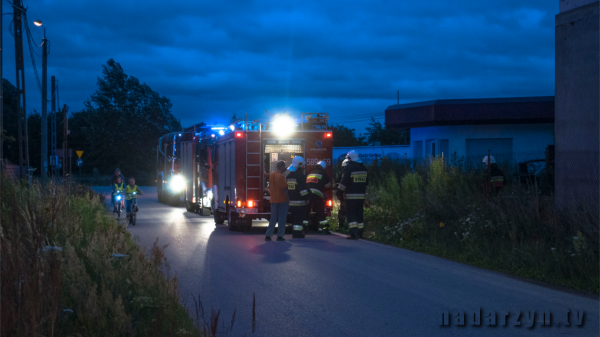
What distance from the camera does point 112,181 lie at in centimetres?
1984

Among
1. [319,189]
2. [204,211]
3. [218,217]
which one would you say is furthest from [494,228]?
[204,211]

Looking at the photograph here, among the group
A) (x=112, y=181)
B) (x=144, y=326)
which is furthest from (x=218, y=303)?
(x=112, y=181)

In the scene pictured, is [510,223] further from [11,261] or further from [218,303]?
[11,261]

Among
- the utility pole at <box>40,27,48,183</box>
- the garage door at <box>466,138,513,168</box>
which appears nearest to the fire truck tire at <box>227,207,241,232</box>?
the utility pole at <box>40,27,48,183</box>

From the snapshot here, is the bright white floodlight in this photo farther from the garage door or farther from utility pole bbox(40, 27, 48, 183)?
the garage door

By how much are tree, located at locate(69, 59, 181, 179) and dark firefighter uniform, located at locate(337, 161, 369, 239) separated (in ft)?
201

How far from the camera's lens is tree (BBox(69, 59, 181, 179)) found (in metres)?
75.3

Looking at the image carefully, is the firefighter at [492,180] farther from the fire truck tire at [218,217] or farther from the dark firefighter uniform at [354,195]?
the fire truck tire at [218,217]

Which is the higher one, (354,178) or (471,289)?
(354,178)

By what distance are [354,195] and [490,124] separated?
18906 millimetres

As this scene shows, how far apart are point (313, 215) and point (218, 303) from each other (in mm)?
9388

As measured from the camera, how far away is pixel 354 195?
590 inches

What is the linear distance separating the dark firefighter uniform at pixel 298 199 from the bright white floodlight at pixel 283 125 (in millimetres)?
2143

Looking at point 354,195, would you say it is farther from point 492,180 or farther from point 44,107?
point 44,107
